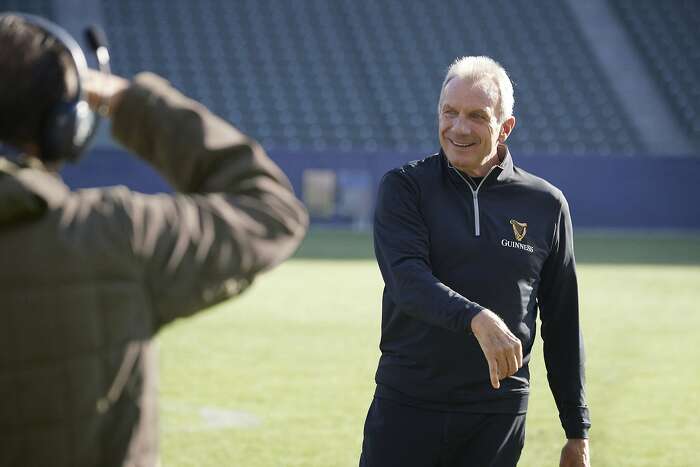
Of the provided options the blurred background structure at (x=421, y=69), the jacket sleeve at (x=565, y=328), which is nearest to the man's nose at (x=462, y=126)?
the jacket sleeve at (x=565, y=328)

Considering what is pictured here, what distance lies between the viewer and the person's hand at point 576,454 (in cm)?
372

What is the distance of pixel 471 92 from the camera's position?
3656 mm

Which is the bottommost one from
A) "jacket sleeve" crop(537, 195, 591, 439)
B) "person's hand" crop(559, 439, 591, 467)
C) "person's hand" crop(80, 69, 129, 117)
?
"person's hand" crop(559, 439, 591, 467)

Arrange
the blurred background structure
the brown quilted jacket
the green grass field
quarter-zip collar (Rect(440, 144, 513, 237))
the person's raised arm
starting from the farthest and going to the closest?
1. the blurred background structure
2. the green grass field
3. quarter-zip collar (Rect(440, 144, 513, 237))
4. the person's raised arm
5. the brown quilted jacket

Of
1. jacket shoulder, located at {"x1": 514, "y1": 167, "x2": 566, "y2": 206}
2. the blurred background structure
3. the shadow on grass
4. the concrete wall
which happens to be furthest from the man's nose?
the blurred background structure

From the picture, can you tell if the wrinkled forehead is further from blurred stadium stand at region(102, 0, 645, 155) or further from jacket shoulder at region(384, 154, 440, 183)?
blurred stadium stand at region(102, 0, 645, 155)

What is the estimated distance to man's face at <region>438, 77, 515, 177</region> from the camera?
3.64 m

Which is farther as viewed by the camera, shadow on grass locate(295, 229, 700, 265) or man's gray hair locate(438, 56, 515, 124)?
shadow on grass locate(295, 229, 700, 265)

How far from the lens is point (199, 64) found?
33938 millimetres

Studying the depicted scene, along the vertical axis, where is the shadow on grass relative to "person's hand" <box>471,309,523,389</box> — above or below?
below

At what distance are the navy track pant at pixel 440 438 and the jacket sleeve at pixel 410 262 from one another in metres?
0.31

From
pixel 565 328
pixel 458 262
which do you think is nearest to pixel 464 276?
pixel 458 262

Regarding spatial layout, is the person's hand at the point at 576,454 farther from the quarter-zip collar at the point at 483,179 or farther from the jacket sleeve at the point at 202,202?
the jacket sleeve at the point at 202,202

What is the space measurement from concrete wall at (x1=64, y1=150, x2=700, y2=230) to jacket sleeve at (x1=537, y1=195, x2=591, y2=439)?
23461 mm
